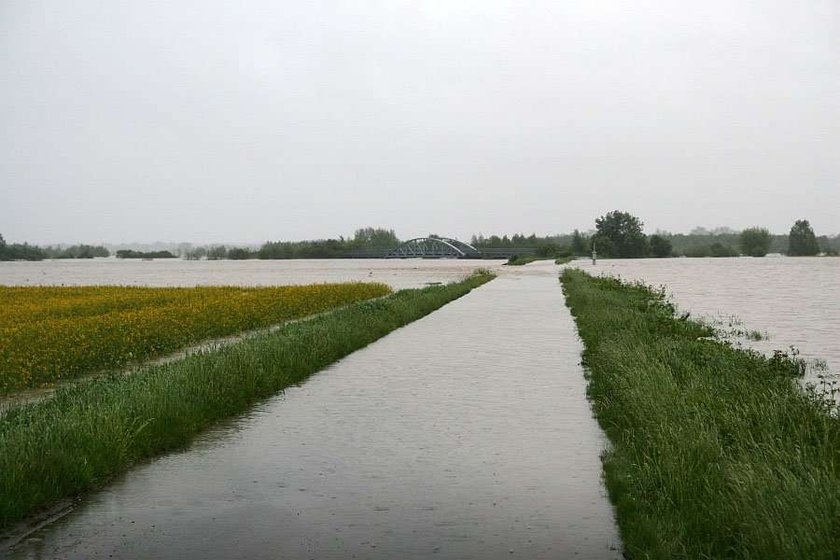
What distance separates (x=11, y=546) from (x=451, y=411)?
6.90 metres

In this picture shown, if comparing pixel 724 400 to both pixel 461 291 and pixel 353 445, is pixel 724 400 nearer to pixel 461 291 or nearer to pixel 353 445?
pixel 353 445

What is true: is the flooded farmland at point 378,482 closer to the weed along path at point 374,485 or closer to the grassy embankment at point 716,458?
the weed along path at point 374,485

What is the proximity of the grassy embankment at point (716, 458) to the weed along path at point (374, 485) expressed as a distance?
408mm

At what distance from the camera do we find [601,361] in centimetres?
1678

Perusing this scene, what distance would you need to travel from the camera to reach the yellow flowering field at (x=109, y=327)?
669 inches

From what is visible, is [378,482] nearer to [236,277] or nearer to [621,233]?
[236,277]

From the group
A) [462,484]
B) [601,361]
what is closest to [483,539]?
[462,484]

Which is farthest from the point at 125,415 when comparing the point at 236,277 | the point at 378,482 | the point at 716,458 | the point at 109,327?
the point at 236,277

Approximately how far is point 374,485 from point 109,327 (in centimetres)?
1689

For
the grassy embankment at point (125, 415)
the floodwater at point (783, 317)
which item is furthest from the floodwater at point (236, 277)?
the grassy embankment at point (125, 415)

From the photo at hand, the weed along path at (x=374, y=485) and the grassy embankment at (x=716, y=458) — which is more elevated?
the grassy embankment at (x=716, y=458)

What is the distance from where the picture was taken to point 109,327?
23297 millimetres

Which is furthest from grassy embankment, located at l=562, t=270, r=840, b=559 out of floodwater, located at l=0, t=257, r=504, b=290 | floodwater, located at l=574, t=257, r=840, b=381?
floodwater, located at l=0, t=257, r=504, b=290

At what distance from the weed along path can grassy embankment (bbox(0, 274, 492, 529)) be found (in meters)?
0.32
